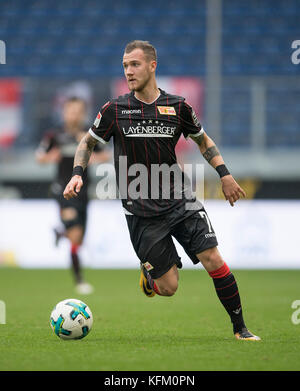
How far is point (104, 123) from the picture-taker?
5707 mm

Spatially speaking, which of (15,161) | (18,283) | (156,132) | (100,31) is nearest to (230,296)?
(156,132)

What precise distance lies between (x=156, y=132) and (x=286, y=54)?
462 inches

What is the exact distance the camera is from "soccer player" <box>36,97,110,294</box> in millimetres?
9914

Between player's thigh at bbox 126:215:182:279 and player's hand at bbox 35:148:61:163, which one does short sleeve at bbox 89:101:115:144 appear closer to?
player's thigh at bbox 126:215:182:279

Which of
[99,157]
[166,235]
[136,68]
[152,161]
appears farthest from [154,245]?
[99,157]

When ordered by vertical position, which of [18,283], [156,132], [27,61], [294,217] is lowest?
[18,283]

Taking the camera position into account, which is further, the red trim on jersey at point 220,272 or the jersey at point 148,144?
the jersey at point 148,144

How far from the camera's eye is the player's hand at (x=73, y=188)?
209 inches

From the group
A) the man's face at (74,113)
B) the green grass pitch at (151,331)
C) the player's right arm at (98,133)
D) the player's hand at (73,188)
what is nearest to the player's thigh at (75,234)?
the green grass pitch at (151,331)

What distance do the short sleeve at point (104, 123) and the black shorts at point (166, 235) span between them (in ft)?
2.13

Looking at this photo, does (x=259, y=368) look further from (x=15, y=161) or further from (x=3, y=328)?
(x=15, y=161)

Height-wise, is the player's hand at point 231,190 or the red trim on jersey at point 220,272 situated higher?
the player's hand at point 231,190

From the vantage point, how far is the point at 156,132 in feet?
18.6

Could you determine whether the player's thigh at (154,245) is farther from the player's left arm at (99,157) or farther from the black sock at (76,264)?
the black sock at (76,264)
